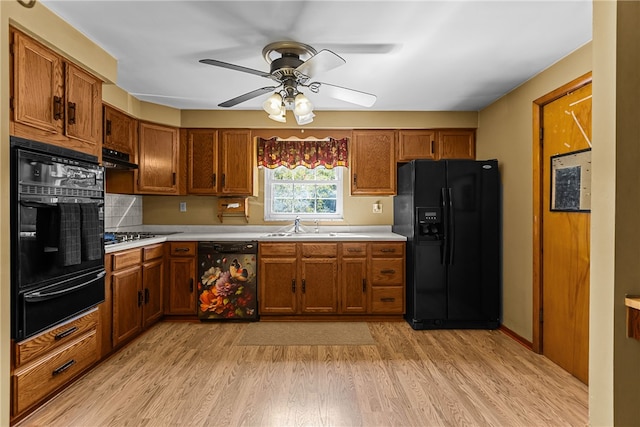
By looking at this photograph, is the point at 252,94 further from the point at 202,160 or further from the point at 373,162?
the point at 373,162

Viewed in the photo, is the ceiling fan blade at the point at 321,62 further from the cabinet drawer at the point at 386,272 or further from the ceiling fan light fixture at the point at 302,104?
the cabinet drawer at the point at 386,272

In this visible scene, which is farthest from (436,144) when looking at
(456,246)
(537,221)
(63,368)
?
(63,368)

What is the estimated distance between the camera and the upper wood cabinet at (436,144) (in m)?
4.21

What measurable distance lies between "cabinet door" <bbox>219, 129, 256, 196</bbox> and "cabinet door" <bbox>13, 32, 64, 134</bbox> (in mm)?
1939

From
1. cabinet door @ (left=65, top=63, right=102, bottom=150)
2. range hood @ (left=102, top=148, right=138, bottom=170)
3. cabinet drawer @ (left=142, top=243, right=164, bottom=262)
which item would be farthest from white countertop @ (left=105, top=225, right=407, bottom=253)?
cabinet door @ (left=65, top=63, right=102, bottom=150)

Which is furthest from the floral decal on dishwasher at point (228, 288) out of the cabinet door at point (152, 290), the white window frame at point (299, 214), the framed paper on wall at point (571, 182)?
the framed paper on wall at point (571, 182)

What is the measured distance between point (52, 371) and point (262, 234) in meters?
2.34

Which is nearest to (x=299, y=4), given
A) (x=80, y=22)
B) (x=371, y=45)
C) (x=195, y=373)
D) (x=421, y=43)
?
(x=371, y=45)

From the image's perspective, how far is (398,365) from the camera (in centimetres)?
277

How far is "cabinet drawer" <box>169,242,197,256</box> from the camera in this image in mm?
3809

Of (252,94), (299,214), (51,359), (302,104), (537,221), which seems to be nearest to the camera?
(51,359)

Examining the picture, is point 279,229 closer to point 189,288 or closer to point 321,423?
point 189,288

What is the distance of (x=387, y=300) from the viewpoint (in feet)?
12.6

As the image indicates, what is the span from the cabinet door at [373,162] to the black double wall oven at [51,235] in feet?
8.60
